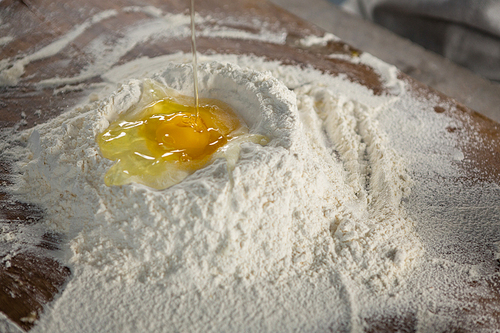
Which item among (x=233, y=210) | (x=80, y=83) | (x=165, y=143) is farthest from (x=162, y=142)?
(x=80, y=83)

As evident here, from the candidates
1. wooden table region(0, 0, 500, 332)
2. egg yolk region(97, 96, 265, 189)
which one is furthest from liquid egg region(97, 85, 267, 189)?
wooden table region(0, 0, 500, 332)

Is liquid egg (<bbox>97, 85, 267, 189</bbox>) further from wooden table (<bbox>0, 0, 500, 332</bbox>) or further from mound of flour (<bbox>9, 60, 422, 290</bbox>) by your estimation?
wooden table (<bbox>0, 0, 500, 332</bbox>)

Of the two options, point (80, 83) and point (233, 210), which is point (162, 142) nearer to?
point (233, 210)

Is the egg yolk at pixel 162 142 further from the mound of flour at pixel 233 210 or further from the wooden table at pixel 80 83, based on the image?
the wooden table at pixel 80 83

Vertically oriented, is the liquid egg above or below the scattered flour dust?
above

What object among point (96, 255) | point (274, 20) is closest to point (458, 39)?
point (274, 20)

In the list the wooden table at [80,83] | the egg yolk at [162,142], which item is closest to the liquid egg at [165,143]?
the egg yolk at [162,142]
